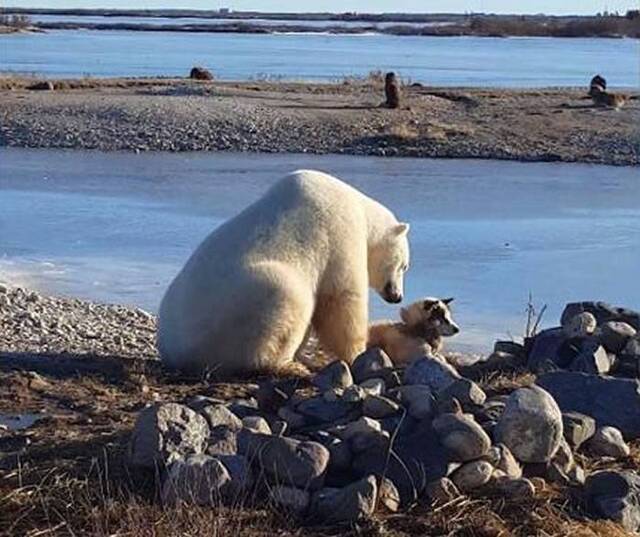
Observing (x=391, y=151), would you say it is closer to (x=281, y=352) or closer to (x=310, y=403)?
(x=281, y=352)

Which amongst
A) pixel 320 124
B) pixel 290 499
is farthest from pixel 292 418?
pixel 320 124

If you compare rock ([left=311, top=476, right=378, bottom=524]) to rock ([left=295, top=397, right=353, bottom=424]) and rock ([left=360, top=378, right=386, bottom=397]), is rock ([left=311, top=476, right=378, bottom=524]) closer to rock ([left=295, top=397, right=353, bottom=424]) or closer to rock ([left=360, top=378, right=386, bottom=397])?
rock ([left=295, top=397, right=353, bottom=424])

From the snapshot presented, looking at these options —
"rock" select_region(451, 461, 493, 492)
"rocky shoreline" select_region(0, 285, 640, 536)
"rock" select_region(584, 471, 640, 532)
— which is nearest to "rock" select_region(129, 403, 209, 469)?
"rocky shoreline" select_region(0, 285, 640, 536)

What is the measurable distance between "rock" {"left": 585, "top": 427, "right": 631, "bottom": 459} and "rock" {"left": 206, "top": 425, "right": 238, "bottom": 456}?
1.58m

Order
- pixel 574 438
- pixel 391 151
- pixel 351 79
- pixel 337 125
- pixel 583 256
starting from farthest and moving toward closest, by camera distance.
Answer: pixel 351 79
pixel 337 125
pixel 391 151
pixel 583 256
pixel 574 438

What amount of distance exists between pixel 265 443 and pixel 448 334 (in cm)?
356

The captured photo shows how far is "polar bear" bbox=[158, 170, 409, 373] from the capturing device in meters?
8.17

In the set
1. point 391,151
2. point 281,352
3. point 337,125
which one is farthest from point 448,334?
point 337,125

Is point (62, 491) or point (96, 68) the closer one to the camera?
point (62, 491)

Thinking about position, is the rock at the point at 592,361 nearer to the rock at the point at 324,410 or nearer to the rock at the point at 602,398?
the rock at the point at 602,398

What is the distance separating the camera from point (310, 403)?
6.52 meters

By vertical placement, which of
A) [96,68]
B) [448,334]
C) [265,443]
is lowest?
[96,68]

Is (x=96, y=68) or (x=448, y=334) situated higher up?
(x=448, y=334)

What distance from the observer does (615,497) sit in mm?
5605
